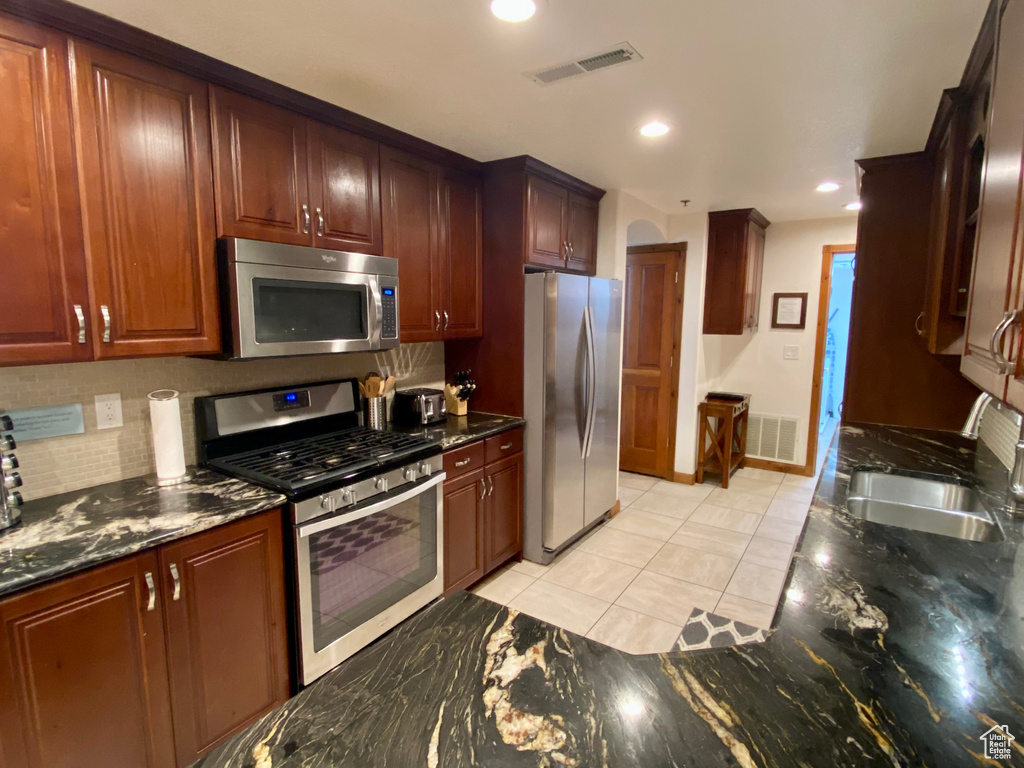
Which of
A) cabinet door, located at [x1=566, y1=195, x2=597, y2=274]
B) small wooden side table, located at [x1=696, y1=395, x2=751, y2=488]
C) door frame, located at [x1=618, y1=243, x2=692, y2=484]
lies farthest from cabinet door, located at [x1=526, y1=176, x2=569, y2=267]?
small wooden side table, located at [x1=696, y1=395, x2=751, y2=488]

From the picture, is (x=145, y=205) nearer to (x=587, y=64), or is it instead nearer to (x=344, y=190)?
(x=344, y=190)

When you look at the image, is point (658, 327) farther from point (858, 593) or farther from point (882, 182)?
point (858, 593)

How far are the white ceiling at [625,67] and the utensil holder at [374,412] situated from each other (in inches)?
52.8

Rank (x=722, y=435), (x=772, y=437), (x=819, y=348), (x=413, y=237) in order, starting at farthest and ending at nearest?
(x=772, y=437), (x=819, y=348), (x=722, y=435), (x=413, y=237)

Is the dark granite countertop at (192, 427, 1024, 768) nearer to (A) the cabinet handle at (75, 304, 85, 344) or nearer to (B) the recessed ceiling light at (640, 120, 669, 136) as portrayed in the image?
(A) the cabinet handle at (75, 304, 85, 344)

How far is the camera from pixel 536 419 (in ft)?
9.73

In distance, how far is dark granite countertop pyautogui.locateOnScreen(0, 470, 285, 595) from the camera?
130 centimetres

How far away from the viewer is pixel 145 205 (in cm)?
167

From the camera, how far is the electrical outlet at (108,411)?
1828mm

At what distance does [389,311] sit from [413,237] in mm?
456

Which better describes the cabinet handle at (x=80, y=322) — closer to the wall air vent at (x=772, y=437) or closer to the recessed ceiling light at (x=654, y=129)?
the recessed ceiling light at (x=654, y=129)

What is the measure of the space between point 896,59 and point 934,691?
5.98 ft

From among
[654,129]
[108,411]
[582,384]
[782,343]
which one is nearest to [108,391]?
[108,411]

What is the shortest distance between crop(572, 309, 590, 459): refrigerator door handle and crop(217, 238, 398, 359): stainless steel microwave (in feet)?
3.68
